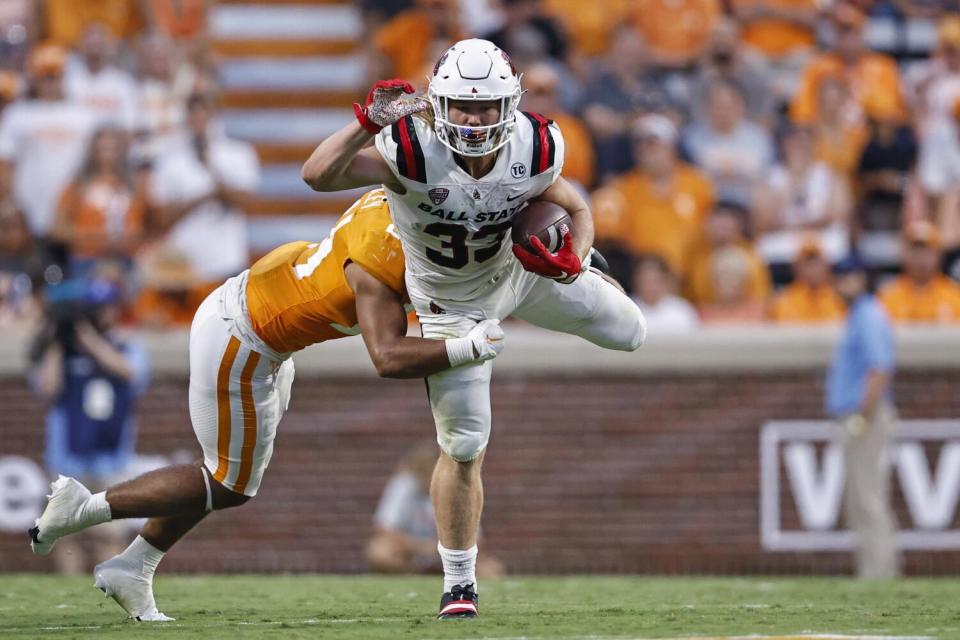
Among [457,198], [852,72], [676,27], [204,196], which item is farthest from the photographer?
[676,27]

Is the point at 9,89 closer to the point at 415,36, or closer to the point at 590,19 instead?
the point at 415,36

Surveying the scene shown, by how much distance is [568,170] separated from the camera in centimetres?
1110

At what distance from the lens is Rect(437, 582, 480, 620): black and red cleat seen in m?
5.77

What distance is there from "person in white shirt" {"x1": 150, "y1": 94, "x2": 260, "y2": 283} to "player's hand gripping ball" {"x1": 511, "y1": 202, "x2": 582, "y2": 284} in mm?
5540

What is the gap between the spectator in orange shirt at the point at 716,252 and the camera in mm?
10625

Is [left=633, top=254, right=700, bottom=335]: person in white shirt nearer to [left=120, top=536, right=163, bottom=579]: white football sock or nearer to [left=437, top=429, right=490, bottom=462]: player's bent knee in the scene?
[left=437, top=429, right=490, bottom=462]: player's bent knee

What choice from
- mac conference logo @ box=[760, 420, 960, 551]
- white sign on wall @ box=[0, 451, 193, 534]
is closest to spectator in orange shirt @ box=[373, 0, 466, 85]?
white sign on wall @ box=[0, 451, 193, 534]

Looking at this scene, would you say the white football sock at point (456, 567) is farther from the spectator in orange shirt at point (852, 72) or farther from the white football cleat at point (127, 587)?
the spectator in orange shirt at point (852, 72)

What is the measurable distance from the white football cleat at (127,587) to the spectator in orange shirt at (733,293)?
17.5ft

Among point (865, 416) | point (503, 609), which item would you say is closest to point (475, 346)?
point (503, 609)

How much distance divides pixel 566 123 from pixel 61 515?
6.04 meters

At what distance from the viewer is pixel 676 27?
12.0 meters

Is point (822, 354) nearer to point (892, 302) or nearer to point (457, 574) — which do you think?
point (892, 302)

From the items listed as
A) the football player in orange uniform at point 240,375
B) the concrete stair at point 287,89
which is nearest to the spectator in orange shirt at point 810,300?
the concrete stair at point 287,89
